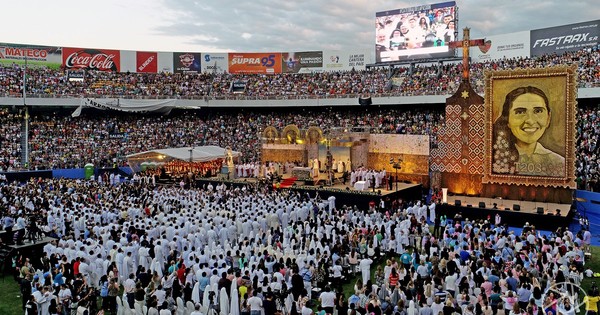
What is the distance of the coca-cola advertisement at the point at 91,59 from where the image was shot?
157 feet

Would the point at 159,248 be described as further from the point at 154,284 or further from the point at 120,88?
the point at 120,88

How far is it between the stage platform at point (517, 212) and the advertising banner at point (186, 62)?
1440 inches

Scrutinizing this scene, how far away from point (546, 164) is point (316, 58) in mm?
32575

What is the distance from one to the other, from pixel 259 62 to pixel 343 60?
9.11 metres

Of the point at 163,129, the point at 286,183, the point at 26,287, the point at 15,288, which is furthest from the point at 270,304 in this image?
the point at 163,129

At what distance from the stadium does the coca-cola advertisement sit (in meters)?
0.13

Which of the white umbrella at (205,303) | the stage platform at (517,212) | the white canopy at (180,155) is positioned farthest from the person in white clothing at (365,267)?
the white canopy at (180,155)

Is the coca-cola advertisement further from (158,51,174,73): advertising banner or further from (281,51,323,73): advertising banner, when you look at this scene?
(281,51,323,73): advertising banner

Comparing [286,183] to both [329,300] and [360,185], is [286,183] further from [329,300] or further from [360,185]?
[329,300]

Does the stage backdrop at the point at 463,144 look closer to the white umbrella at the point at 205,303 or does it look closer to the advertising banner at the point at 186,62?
the white umbrella at the point at 205,303

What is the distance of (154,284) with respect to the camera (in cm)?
1194

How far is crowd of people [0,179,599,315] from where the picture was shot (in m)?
10.9

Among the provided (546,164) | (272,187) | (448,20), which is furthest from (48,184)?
(448,20)

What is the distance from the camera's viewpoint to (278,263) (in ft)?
42.7
